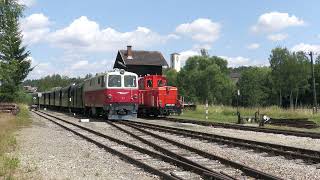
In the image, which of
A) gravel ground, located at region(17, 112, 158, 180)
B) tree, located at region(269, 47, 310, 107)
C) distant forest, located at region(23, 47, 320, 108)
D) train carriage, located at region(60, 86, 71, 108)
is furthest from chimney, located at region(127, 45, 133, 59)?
gravel ground, located at region(17, 112, 158, 180)

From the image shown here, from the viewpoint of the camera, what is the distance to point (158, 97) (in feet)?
119

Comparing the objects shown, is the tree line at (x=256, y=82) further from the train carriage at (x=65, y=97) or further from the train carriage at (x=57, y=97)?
the train carriage at (x=65, y=97)

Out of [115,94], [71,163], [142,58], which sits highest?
[142,58]

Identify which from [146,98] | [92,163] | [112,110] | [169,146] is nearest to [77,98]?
[146,98]

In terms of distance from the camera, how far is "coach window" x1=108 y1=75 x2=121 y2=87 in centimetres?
3212

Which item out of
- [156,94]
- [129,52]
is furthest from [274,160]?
[129,52]

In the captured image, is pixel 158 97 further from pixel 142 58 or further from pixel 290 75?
pixel 290 75

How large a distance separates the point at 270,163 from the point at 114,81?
2138cm

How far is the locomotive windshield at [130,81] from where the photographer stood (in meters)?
33.0

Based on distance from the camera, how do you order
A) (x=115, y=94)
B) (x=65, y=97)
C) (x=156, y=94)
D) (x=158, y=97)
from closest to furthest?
(x=115, y=94), (x=158, y=97), (x=156, y=94), (x=65, y=97)

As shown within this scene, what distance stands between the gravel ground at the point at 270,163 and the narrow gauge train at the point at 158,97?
2042 centimetres

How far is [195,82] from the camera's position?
122625 millimetres

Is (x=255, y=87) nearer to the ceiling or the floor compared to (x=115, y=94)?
nearer to the ceiling

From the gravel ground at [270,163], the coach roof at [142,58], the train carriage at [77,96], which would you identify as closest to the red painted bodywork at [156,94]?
the train carriage at [77,96]
